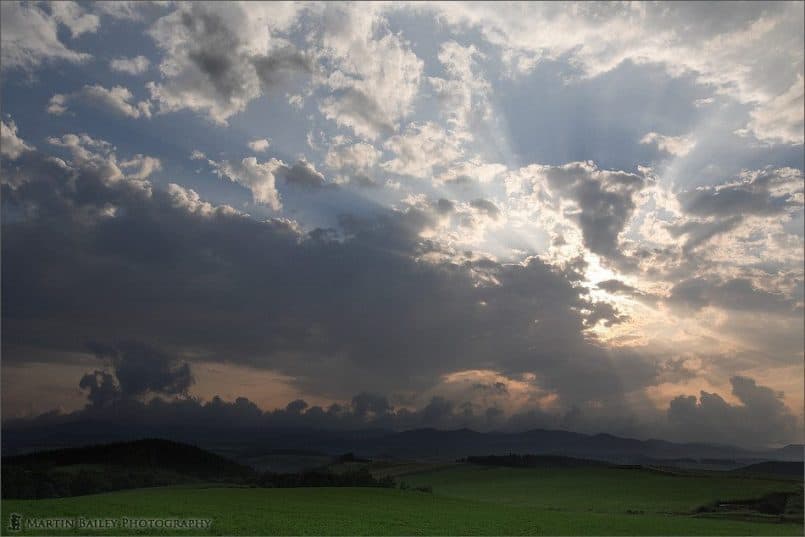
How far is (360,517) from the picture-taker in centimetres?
7500

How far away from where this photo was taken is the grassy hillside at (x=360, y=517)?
212ft

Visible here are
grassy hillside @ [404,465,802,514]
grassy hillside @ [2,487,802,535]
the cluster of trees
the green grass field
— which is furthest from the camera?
the cluster of trees

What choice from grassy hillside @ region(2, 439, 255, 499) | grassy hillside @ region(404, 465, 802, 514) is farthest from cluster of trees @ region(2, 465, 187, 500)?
grassy hillside @ region(404, 465, 802, 514)

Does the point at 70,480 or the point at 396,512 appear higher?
the point at 396,512

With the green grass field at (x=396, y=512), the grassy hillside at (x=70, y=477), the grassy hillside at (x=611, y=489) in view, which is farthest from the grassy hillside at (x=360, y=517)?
the grassy hillside at (x=70, y=477)

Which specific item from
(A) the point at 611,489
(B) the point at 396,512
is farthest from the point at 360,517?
(A) the point at 611,489

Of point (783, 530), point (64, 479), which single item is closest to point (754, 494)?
point (783, 530)

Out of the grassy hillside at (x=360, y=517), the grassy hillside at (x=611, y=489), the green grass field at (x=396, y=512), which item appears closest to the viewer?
the grassy hillside at (x=360, y=517)

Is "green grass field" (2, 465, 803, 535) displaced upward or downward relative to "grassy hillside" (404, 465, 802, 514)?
downward

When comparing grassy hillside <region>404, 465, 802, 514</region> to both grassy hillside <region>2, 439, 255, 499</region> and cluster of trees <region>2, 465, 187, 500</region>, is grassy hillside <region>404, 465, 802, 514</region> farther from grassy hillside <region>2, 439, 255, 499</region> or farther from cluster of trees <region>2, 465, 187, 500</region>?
cluster of trees <region>2, 465, 187, 500</region>

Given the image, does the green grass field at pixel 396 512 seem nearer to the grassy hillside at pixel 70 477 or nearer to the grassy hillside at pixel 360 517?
the grassy hillside at pixel 360 517

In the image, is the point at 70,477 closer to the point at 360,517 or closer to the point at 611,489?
the point at 360,517

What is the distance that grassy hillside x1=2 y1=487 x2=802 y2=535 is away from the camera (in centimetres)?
6462

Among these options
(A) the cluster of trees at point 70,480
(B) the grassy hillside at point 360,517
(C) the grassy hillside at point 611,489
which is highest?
(C) the grassy hillside at point 611,489
